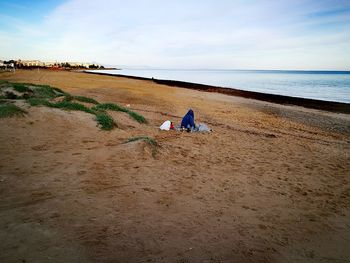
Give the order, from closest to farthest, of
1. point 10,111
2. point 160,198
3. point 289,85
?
point 160,198
point 10,111
point 289,85

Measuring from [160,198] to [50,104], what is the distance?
6.67 metres

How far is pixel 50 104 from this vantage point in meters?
9.71

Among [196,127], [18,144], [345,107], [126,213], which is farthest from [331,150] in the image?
[345,107]

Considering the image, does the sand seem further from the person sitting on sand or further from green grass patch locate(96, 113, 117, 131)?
the person sitting on sand

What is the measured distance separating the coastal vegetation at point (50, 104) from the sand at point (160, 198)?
1.24 feet

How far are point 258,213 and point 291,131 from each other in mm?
8954

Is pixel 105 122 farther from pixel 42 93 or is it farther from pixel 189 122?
pixel 42 93

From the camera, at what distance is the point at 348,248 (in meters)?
4.04

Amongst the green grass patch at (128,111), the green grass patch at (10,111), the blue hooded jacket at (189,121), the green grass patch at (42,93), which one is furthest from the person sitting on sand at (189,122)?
the green grass patch at (42,93)

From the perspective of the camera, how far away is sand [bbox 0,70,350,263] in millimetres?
3619

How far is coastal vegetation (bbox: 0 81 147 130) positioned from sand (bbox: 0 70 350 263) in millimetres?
379

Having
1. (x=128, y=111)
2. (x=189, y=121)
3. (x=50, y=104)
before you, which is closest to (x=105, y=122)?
(x=50, y=104)

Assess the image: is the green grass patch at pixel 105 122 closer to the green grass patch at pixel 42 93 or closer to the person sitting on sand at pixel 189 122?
the person sitting on sand at pixel 189 122

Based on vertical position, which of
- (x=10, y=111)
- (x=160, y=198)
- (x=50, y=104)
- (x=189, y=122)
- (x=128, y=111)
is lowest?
(x=160, y=198)
